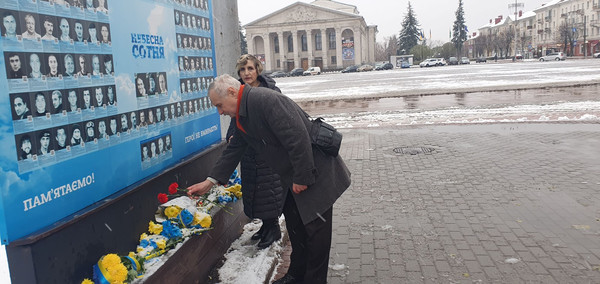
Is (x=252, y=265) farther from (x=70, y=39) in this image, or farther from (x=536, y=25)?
(x=536, y=25)

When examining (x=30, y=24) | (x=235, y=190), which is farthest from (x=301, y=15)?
(x=30, y=24)

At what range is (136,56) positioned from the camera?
133 inches

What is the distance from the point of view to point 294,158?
2949 mm

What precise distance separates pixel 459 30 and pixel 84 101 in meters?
106

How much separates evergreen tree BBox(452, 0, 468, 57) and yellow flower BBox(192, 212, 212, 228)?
103 meters

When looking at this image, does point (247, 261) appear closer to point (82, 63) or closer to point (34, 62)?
point (82, 63)

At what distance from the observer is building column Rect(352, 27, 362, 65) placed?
82950 mm

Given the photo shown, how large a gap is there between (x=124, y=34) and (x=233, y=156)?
1.22 meters

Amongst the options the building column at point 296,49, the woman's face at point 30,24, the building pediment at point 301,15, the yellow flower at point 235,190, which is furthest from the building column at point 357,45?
the woman's face at point 30,24

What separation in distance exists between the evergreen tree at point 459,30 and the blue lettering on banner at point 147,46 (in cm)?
10289

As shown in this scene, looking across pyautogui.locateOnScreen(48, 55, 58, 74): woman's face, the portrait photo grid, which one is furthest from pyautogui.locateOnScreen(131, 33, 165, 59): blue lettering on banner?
pyautogui.locateOnScreen(48, 55, 58, 74): woman's face

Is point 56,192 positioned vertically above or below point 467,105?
above

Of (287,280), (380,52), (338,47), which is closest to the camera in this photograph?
(287,280)

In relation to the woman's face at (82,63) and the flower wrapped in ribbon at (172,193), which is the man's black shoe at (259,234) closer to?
the flower wrapped in ribbon at (172,193)
